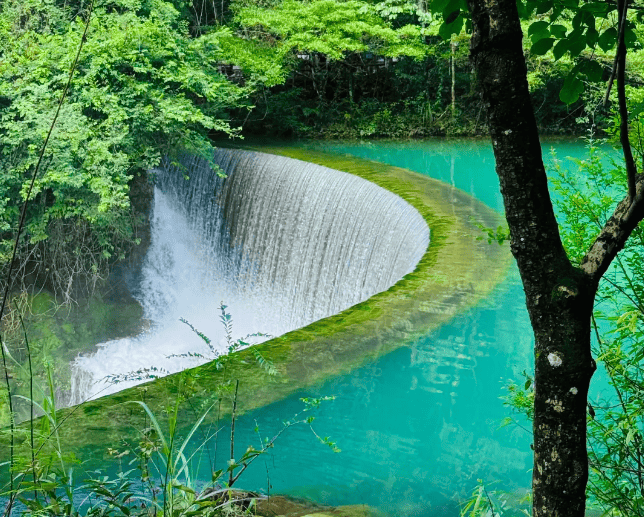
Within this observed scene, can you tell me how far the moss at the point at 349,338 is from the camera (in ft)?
11.8

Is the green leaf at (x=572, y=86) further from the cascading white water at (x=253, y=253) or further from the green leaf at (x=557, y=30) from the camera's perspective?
the cascading white water at (x=253, y=253)

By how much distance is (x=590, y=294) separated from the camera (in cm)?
131

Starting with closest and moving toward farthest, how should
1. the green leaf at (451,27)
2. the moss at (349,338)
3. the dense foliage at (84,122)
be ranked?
the green leaf at (451,27) < the moss at (349,338) < the dense foliage at (84,122)

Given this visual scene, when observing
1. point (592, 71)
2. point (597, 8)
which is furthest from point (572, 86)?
point (597, 8)

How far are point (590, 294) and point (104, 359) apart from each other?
7496 mm

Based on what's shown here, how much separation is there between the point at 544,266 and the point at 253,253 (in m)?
8.39

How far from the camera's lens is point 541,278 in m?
1.33

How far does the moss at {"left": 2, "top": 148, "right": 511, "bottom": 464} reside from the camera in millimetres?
3584

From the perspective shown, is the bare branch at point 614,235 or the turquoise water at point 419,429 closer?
the bare branch at point 614,235

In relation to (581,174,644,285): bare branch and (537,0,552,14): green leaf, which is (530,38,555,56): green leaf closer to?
(537,0,552,14): green leaf

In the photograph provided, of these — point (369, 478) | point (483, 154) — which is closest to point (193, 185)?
point (483, 154)

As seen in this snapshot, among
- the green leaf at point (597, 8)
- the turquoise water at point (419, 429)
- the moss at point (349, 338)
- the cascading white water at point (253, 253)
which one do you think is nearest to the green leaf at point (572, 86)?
the green leaf at point (597, 8)

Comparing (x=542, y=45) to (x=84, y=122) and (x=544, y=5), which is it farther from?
(x=84, y=122)

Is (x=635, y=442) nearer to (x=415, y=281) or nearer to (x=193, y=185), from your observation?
(x=415, y=281)
